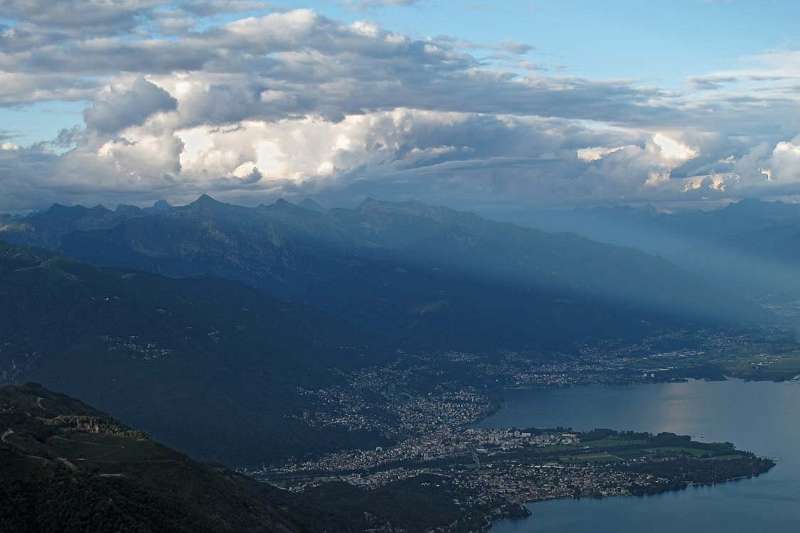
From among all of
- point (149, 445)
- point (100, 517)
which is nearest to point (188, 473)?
point (149, 445)

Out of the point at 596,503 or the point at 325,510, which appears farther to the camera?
the point at 596,503

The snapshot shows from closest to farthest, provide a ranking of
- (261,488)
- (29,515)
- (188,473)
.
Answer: (29,515) < (188,473) < (261,488)

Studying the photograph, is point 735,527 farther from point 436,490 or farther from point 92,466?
point 92,466

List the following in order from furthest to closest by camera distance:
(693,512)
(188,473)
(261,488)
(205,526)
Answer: (693,512) → (261,488) → (188,473) → (205,526)

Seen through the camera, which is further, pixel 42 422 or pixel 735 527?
pixel 735 527

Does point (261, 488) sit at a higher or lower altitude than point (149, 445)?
lower

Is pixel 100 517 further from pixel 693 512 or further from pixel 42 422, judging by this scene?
pixel 693 512

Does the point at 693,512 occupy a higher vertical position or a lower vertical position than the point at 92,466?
lower

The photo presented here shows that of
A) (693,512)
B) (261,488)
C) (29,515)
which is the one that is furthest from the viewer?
(693,512)

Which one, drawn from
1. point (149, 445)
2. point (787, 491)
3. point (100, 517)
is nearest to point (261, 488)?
point (149, 445)
